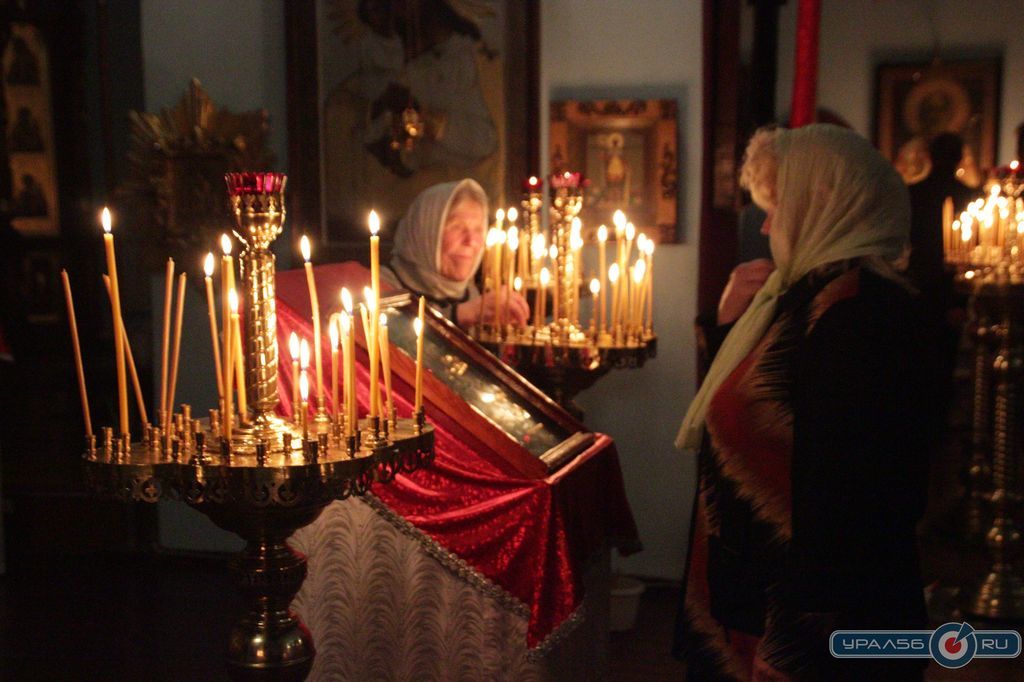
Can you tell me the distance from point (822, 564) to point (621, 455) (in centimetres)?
287

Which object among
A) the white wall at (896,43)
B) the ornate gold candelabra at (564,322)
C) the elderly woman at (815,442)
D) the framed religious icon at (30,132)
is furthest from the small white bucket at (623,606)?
the framed religious icon at (30,132)

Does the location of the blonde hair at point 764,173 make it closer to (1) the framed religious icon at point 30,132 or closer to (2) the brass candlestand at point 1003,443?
(2) the brass candlestand at point 1003,443

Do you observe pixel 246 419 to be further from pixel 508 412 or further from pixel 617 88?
pixel 617 88

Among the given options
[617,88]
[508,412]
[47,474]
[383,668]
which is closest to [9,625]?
[47,474]

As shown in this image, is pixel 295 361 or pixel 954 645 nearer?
pixel 295 361

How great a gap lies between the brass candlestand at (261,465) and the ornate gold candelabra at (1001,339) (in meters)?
2.72

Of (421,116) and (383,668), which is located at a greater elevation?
(421,116)

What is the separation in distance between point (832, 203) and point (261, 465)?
3.66 feet

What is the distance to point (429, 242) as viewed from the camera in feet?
12.3

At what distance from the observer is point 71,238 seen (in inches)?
307

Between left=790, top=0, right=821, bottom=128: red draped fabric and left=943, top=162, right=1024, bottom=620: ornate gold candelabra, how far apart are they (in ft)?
2.51

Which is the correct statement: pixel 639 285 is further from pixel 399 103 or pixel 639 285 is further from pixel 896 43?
pixel 896 43

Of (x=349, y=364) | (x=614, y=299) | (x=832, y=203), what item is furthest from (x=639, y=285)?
(x=349, y=364)

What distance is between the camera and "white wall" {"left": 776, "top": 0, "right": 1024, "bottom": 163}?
7695 millimetres
